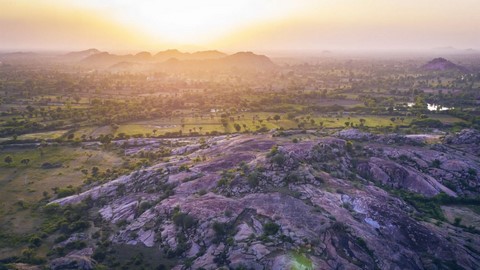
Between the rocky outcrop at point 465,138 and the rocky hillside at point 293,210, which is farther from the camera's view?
the rocky outcrop at point 465,138

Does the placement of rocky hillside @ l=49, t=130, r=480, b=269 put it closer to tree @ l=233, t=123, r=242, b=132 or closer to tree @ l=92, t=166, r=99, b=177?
tree @ l=92, t=166, r=99, b=177

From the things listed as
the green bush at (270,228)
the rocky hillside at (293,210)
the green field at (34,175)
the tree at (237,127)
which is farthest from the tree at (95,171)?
the green bush at (270,228)

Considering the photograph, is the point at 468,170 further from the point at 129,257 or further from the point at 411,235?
the point at 129,257

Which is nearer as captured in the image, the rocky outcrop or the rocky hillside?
the rocky hillside

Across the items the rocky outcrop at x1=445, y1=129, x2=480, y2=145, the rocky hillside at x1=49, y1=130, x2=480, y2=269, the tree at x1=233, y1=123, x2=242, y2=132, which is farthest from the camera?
the tree at x1=233, y1=123, x2=242, y2=132

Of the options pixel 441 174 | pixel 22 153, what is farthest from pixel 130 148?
pixel 441 174

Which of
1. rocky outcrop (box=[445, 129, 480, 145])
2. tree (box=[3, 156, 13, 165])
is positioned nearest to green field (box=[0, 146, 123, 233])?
tree (box=[3, 156, 13, 165])

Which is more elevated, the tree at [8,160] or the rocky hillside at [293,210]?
the rocky hillside at [293,210]

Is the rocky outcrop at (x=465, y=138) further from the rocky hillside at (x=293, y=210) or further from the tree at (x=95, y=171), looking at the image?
the tree at (x=95, y=171)

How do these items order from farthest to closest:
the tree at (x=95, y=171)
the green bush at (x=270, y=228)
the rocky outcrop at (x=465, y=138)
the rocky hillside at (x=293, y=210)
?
the rocky outcrop at (x=465, y=138) < the tree at (x=95, y=171) < the green bush at (x=270, y=228) < the rocky hillside at (x=293, y=210)
